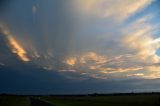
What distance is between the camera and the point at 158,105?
76.4 metres

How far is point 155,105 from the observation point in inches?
3019

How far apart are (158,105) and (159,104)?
0.83 meters

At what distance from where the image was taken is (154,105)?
76625mm

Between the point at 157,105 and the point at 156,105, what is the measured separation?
318mm

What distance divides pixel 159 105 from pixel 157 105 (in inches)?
90.0

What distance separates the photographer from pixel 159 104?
77.1m

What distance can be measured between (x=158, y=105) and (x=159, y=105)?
1.21 m

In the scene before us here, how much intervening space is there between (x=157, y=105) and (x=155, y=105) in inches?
43.2

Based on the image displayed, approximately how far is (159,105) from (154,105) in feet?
5.48

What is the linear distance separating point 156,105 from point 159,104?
0.81 m

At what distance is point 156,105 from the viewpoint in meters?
77.4

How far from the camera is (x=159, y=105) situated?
247 feet
